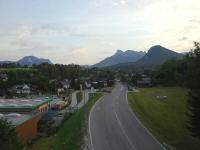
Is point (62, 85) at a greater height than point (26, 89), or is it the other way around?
point (62, 85)

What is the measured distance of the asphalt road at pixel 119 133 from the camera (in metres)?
32.3

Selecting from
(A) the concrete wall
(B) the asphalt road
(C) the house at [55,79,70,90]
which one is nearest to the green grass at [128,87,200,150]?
(B) the asphalt road

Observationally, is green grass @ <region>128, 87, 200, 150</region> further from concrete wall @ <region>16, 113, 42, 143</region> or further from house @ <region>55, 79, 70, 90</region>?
house @ <region>55, 79, 70, 90</region>

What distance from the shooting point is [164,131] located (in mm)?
39156

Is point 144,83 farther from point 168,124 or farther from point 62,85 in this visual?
point 168,124

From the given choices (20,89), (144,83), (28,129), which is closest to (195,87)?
(28,129)

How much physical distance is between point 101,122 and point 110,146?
13.3 metres

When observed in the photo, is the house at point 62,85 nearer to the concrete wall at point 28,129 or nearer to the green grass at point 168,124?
the green grass at point 168,124

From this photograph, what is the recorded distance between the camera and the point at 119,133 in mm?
38375

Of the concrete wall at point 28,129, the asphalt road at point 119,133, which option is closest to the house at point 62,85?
the concrete wall at point 28,129

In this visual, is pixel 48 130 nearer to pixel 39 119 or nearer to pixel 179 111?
pixel 39 119

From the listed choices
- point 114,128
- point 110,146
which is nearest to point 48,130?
point 114,128

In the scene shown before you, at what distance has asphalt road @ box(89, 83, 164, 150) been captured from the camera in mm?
32312

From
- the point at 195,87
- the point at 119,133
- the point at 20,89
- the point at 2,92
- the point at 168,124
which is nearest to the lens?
the point at 195,87
